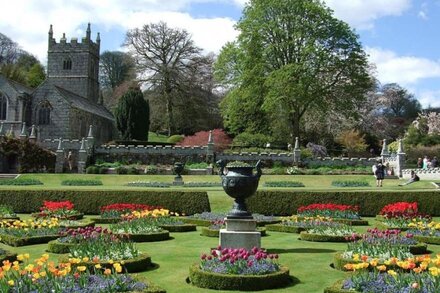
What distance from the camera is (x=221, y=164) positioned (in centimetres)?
1278

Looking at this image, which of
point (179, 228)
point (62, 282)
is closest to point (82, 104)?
point (179, 228)

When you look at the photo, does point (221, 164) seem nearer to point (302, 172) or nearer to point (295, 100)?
point (302, 172)

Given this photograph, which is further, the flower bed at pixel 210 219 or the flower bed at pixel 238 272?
→ the flower bed at pixel 210 219

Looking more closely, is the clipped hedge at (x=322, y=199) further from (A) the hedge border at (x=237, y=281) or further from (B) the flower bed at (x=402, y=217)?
(A) the hedge border at (x=237, y=281)

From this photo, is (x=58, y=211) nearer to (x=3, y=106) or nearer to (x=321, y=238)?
(x=321, y=238)

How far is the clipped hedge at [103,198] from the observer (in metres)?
21.6

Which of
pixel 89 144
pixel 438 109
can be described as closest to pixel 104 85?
pixel 89 144

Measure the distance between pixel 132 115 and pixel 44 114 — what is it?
29.4ft

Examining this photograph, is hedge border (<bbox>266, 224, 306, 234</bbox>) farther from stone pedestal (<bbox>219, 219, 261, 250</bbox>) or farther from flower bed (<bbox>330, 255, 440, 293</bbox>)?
flower bed (<bbox>330, 255, 440, 293</bbox>)

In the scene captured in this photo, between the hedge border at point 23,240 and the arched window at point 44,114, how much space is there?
41.5 meters

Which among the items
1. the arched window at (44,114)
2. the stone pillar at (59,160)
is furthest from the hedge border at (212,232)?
the arched window at (44,114)

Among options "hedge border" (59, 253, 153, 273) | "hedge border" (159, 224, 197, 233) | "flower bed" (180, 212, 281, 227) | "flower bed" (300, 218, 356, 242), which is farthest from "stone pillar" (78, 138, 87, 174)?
"hedge border" (59, 253, 153, 273)

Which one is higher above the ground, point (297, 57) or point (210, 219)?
point (297, 57)

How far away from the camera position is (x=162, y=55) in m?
62.5
